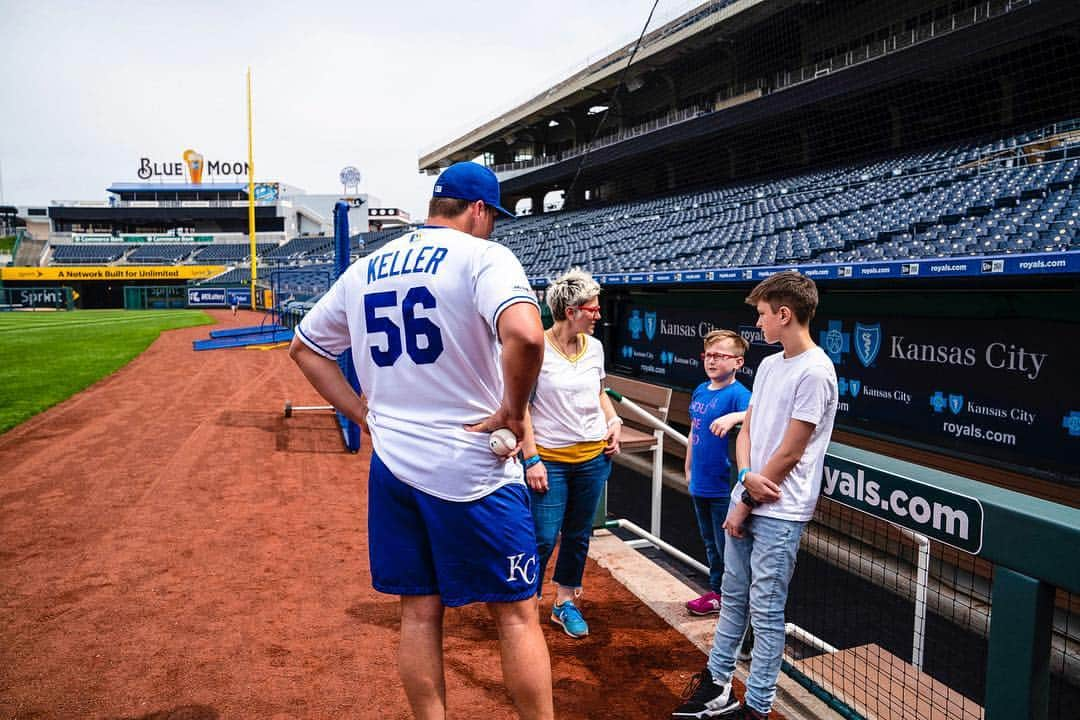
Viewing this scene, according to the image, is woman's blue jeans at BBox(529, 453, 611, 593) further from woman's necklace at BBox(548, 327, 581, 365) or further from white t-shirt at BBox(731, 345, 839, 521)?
white t-shirt at BBox(731, 345, 839, 521)

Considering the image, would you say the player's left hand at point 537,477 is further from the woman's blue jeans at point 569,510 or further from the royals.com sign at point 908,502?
the royals.com sign at point 908,502

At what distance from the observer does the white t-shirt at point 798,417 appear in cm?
240

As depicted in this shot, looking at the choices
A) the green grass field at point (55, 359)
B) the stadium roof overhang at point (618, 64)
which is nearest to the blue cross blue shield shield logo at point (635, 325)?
the green grass field at point (55, 359)

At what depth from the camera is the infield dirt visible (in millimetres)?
2865

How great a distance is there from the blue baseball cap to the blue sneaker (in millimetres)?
2260

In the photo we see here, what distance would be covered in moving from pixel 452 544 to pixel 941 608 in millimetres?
3868

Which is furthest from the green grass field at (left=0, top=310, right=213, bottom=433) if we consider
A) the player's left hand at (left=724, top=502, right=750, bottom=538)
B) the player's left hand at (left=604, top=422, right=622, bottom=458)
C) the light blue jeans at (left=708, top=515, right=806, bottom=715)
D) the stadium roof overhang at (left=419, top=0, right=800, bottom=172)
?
the stadium roof overhang at (left=419, top=0, right=800, bottom=172)

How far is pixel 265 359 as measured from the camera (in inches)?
632

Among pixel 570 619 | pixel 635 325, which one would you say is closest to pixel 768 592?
pixel 570 619

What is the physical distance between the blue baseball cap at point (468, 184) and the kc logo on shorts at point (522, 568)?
102 centimetres

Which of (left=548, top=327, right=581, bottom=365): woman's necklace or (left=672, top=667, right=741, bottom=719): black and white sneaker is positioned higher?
(left=548, top=327, right=581, bottom=365): woman's necklace

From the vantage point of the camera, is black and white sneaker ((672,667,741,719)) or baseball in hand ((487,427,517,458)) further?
black and white sneaker ((672,667,741,719))

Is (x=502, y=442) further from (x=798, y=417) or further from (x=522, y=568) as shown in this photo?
(x=798, y=417)

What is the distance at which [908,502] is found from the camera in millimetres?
2150
